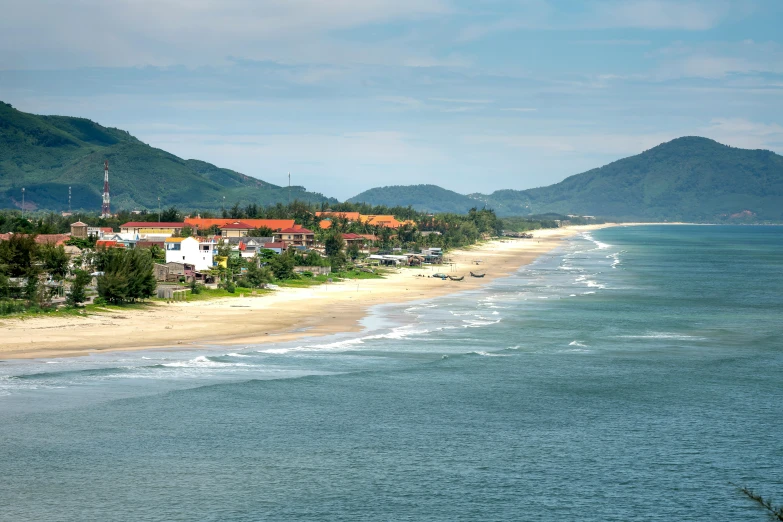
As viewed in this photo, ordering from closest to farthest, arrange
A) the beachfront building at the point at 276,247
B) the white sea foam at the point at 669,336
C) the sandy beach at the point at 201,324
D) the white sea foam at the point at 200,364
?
1. the white sea foam at the point at 200,364
2. the sandy beach at the point at 201,324
3. the white sea foam at the point at 669,336
4. the beachfront building at the point at 276,247

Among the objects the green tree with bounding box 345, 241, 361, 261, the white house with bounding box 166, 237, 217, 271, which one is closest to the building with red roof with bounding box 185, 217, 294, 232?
the green tree with bounding box 345, 241, 361, 261

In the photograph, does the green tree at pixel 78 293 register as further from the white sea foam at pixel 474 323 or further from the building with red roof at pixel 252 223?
the building with red roof at pixel 252 223

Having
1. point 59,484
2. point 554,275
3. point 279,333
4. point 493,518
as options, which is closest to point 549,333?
point 279,333

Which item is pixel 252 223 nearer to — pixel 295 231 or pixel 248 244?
pixel 295 231

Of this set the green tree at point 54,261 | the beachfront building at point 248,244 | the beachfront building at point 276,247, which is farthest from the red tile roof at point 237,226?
the green tree at point 54,261

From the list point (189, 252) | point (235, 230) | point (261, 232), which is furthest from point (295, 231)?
point (189, 252)

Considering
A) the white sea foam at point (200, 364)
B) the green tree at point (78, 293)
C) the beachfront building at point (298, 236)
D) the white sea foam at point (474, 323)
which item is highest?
the beachfront building at point (298, 236)
